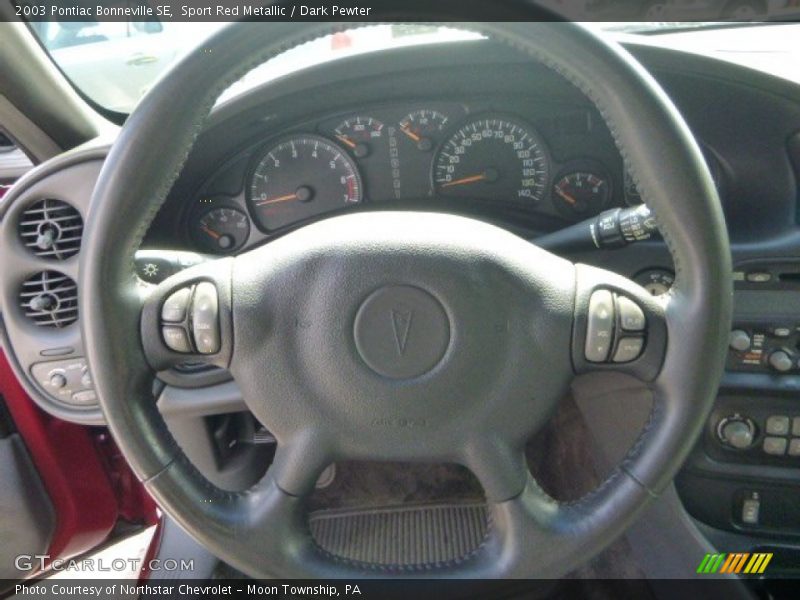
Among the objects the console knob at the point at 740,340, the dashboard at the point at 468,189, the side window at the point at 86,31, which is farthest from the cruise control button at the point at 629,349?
the side window at the point at 86,31

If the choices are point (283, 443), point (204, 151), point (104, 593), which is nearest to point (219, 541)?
point (283, 443)

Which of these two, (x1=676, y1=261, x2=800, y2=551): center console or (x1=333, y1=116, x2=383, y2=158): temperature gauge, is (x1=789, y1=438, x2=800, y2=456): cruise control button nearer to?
(x1=676, y1=261, x2=800, y2=551): center console

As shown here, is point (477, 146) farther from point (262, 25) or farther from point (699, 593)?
point (699, 593)

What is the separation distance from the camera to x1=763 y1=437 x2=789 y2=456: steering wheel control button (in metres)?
1.57

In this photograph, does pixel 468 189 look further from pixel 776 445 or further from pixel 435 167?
pixel 776 445

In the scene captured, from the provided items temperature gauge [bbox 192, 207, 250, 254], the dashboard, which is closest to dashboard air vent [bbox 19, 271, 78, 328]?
the dashboard

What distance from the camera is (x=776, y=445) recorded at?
158cm

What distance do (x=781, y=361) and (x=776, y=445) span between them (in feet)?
0.63

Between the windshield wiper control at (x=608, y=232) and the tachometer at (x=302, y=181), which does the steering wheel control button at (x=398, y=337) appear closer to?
the windshield wiper control at (x=608, y=232)

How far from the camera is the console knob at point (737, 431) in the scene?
155 cm

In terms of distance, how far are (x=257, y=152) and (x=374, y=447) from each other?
0.82 m

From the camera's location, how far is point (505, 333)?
1073mm

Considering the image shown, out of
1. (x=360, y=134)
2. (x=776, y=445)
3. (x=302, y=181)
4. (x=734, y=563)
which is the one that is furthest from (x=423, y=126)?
A: (x=734, y=563)

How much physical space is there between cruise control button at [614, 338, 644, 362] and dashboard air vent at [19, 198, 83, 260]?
3.72 feet
